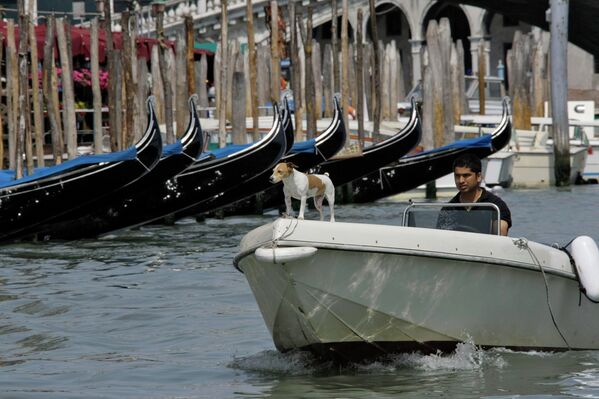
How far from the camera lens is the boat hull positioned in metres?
6.33

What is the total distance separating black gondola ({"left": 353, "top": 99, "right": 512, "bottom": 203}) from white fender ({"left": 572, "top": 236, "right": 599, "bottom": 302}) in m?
11.3

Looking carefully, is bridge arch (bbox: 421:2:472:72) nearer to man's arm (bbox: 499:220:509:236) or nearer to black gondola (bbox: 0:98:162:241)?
black gondola (bbox: 0:98:162:241)

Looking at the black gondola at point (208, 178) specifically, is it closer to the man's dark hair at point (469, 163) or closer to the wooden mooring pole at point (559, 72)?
the wooden mooring pole at point (559, 72)

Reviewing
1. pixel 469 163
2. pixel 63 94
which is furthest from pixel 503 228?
pixel 63 94

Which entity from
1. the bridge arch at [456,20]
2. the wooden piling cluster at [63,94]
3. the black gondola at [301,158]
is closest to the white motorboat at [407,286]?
the wooden piling cluster at [63,94]

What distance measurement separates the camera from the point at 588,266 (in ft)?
21.9

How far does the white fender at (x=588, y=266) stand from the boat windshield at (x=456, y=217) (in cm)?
38

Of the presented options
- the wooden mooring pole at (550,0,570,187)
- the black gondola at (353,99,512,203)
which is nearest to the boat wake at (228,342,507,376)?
the black gondola at (353,99,512,203)

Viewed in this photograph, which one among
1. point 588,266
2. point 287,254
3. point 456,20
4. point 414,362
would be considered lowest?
point 414,362

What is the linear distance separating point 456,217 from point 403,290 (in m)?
0.59

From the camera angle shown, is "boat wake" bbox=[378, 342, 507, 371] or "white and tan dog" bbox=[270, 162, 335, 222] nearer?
"boat wake" bbox=[378, 342, 507, 371]

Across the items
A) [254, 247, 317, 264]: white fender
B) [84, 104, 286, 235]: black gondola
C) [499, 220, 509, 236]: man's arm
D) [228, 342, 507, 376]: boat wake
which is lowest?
[228, 342, 507, 376]: boat wake

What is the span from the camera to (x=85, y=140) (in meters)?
23.0

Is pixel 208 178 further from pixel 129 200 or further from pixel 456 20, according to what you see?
pixel 456 20
